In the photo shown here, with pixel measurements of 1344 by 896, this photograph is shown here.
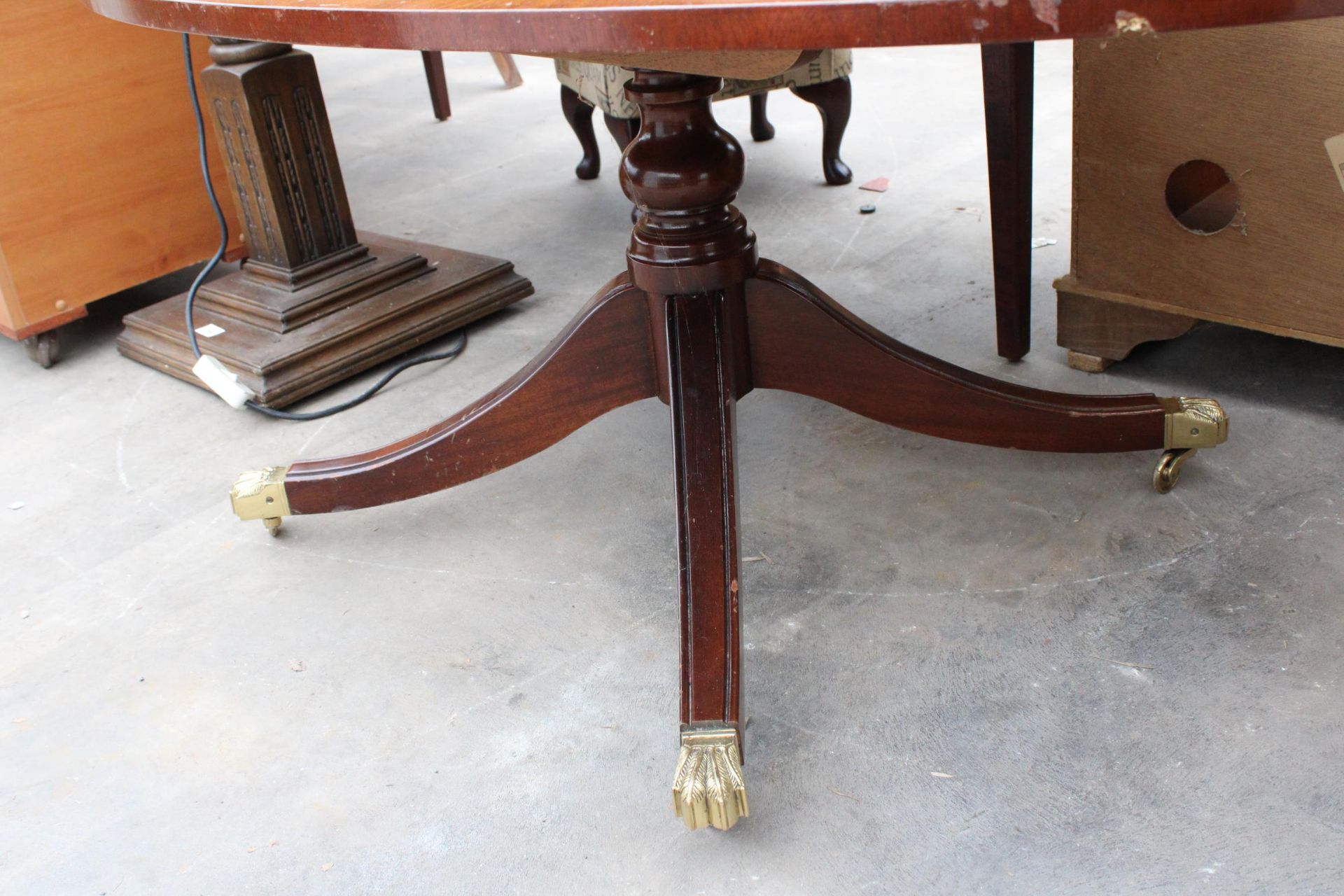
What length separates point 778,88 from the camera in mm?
2209

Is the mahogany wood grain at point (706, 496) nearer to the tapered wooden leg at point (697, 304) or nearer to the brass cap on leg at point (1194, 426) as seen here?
the tapered wooden leg at point (697, 304)

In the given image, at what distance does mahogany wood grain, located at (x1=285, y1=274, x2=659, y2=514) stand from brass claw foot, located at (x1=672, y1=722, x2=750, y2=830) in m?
0.41

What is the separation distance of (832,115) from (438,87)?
1266 millimetres

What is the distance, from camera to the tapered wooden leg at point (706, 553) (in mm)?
845

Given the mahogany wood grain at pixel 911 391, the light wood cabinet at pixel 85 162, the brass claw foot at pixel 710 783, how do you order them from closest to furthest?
the brass claw foot at pixel 710 783, the mahogany wood grain at pixel 911 391, the light wood cabinet at pixel 85 162

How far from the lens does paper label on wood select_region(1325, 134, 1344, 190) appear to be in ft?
3.81

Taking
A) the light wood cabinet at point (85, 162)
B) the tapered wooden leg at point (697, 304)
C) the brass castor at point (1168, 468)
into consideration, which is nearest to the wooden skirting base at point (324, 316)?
the light wood cabinet at point (85, 162)

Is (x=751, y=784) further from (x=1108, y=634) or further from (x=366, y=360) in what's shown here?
(x=366, y=360)

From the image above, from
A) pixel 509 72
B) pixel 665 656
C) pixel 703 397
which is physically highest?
pixel 703 397

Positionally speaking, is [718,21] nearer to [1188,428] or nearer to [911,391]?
[911,391]

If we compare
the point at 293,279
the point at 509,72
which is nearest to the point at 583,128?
the point at 293,279

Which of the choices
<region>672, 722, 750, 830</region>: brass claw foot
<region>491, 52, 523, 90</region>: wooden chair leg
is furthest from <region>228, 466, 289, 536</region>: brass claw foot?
<region>491, 52, 523, 90</region>: wooden chair leg

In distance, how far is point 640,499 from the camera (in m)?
1.35

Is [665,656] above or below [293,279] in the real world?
below
